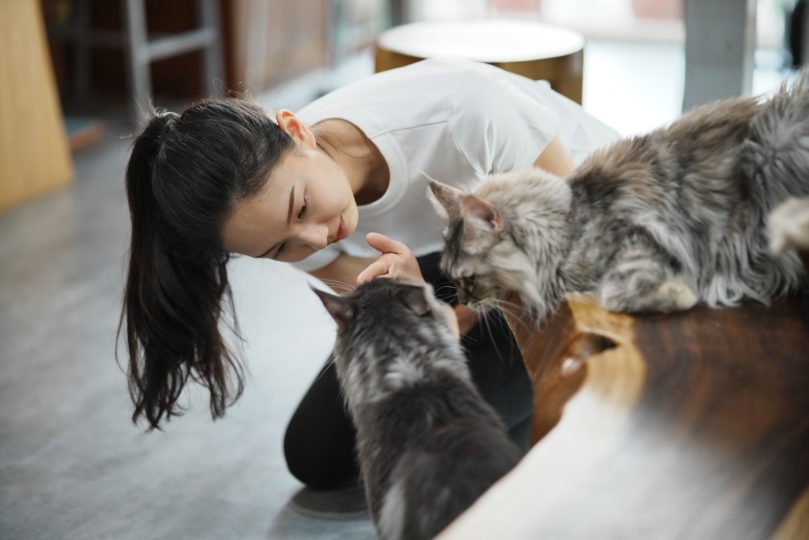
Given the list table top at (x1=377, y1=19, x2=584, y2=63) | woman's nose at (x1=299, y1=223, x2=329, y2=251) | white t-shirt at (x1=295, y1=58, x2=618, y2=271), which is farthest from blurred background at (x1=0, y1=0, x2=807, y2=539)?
woman's nose at (x1=299, y1=223, x2=329, y2=251)

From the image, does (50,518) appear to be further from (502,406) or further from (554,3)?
(554,3)

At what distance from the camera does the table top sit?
242cm

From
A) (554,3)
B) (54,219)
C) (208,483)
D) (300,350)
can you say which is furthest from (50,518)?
(554,3)

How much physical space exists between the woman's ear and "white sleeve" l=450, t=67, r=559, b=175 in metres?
0.33

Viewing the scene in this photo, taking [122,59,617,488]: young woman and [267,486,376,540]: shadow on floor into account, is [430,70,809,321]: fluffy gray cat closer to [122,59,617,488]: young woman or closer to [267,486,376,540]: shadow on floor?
[122,59,617,488]: young woman

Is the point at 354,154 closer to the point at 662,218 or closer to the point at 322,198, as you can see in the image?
the point at 322,198

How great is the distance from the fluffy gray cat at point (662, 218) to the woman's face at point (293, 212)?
0.28 m

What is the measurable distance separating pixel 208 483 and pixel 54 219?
207 cm

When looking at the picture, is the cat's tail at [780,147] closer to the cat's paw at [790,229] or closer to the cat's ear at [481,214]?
the cat's paw at [790,229]

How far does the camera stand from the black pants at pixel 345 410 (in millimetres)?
2049

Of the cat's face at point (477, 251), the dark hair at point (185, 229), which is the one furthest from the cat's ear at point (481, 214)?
the dark hair at point (185, 229)

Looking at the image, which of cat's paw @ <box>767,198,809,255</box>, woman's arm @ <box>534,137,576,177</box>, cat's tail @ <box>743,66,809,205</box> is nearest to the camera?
cat's paw @ <box>767,198,809,255</box>

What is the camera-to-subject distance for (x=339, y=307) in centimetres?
136

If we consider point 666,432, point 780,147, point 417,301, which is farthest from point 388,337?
point 780,147
